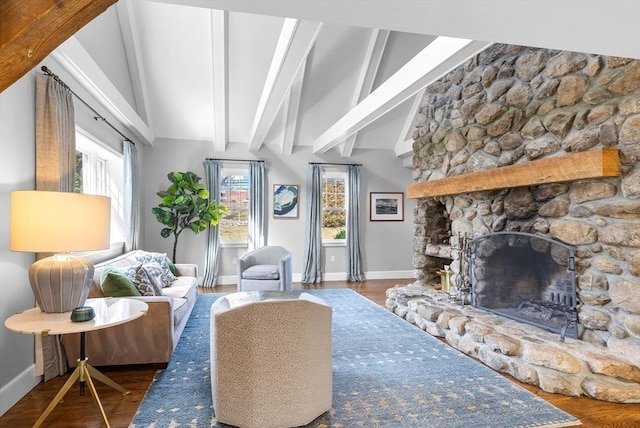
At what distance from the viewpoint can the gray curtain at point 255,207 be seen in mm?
6637

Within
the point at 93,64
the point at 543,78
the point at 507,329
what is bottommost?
the point at 507,329

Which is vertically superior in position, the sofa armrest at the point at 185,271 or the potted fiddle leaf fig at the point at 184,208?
the potted fiddle leaf fig at the point at 184,208

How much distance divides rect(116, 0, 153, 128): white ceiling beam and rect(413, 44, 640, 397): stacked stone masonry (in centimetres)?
407

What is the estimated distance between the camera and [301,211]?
7.00 metres

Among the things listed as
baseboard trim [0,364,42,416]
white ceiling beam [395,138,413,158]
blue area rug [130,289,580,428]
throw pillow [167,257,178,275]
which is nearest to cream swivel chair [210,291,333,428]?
blue area rug [130,289,580,428]

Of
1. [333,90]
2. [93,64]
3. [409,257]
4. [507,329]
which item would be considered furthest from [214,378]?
[409,257]

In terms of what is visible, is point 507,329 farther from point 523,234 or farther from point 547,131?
point 547,131

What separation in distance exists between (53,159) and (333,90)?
4.35m

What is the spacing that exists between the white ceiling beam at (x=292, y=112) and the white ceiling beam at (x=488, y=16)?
13.3ft

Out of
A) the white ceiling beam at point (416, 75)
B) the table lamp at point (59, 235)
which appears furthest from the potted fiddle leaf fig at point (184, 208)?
the table lamp at point (59, 235)

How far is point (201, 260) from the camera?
6.55 m

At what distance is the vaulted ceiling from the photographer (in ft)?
5.07

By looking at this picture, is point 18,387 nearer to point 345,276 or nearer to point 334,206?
point 345,276

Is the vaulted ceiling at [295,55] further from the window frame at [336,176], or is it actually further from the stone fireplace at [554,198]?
the stone fireplace at [554,198]
